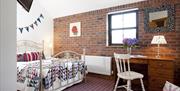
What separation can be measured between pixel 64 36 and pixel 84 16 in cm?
114

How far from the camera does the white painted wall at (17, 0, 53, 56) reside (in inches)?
176

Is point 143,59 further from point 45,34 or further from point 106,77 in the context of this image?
point 45,34

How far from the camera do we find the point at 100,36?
432 cm

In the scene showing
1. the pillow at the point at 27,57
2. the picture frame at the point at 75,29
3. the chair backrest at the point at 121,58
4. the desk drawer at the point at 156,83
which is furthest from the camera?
the picture frame at the point at 75,29

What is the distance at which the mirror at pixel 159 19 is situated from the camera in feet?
10.4

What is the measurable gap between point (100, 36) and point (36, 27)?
2261 millimetres

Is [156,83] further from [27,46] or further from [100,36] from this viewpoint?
[27,46]

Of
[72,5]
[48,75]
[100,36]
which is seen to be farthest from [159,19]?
[48,75]

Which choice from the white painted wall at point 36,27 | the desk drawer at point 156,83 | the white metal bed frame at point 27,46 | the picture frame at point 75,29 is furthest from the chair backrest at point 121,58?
the white painted wall at point 36,27

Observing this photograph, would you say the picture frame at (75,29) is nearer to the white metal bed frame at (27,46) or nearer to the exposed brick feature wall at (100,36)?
the exposed brick feature wall at (100,36)

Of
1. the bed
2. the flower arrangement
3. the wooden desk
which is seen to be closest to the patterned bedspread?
the bed

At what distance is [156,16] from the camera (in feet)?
11.0

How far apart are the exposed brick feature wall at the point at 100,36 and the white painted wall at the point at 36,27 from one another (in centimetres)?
27

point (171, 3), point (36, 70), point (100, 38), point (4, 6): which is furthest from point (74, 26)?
point (4, 6)
